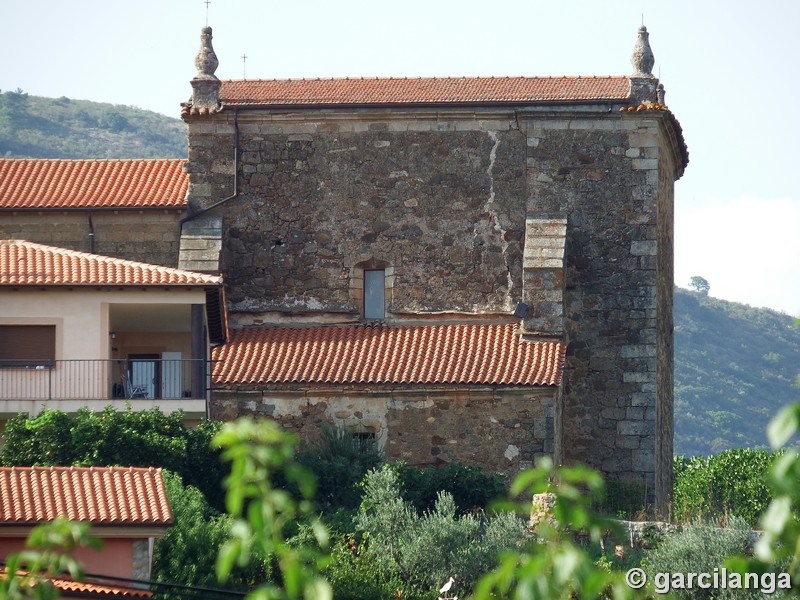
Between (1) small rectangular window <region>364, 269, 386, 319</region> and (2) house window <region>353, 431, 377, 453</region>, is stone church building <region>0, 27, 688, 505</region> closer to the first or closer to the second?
(1) small rectangular window <region>364, 269, 386, 319</region>

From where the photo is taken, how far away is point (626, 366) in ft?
117

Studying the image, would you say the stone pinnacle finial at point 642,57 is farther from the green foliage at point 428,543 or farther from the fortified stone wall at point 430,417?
the green foliage at point 428,543

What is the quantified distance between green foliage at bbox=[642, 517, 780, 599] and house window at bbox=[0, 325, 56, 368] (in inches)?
448

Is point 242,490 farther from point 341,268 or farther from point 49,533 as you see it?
point 341,268

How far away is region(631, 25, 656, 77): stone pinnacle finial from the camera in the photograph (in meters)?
36.8

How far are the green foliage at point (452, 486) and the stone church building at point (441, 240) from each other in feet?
9.07

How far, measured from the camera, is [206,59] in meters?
38.0

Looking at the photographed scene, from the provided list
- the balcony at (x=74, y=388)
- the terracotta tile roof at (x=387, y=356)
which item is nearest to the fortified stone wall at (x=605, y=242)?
the terracotta tile roof at (x=387, y=356)

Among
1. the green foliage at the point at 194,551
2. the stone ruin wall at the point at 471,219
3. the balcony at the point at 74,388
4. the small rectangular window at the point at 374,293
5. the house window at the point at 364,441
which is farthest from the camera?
the small rectangular window at the point at 374,293

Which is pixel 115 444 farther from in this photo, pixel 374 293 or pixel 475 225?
pixel 475 225

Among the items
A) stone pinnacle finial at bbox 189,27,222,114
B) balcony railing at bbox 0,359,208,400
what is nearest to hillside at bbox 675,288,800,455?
stone pinnacle finial at bbox 189,27,222,114

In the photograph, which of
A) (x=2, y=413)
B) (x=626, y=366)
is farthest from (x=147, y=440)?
(x=626, y=366)

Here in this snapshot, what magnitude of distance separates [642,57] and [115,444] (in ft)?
44.2

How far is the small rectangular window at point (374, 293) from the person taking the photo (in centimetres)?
3675
